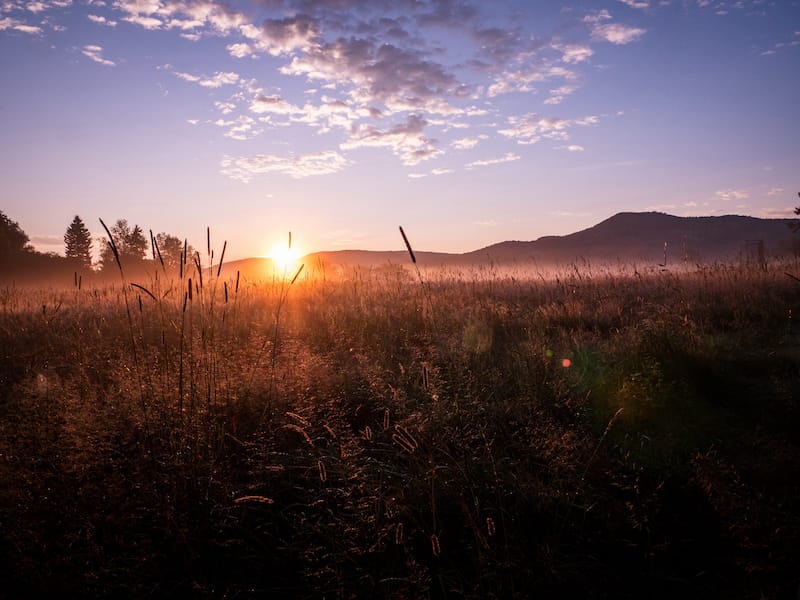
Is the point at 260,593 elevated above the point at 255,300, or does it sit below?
below

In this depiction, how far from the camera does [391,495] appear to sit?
2637 mm

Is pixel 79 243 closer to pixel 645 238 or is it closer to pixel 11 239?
pixel 11 239

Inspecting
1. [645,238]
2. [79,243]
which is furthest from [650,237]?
[79,243]

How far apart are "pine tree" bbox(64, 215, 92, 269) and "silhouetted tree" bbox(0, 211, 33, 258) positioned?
2.76 meters

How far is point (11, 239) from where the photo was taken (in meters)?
35.4

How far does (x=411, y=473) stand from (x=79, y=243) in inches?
1522

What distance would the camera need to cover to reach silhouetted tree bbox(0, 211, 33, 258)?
33412 millimetres

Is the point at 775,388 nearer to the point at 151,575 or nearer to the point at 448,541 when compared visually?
the point at 448,541

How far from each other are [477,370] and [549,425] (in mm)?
1445

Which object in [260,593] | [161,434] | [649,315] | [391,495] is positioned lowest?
[260,593]

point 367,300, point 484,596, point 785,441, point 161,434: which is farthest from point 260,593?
point 367,300

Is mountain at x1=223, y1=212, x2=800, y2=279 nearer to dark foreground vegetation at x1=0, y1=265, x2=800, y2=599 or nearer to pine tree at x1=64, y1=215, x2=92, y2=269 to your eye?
pine tree at x1=64, y1=215, x2=92, y2=269

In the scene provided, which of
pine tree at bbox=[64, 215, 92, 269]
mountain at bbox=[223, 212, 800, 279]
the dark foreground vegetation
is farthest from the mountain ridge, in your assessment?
the dark foreground vegetation

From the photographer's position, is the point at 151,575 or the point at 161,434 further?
the point at 161,434
